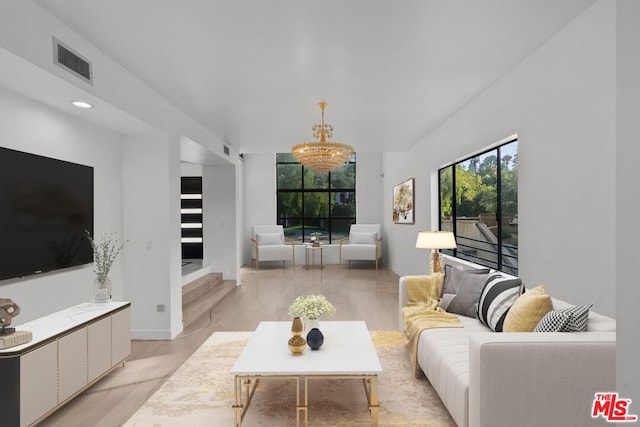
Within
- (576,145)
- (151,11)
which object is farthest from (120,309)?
(576,145)

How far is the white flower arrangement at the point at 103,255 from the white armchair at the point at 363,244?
6.42 m

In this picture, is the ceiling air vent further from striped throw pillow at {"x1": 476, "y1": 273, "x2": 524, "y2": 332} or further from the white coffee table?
striped throw pillow at {"x1": 476, "y1": 273, "x2": 524, "y2": 332}

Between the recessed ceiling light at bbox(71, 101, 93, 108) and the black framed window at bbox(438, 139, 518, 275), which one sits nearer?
the recessed ceiling light at bbox(71, 101, 93, 108)

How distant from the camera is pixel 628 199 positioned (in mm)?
844

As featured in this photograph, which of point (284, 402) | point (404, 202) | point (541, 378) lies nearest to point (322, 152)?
point (284, 402)

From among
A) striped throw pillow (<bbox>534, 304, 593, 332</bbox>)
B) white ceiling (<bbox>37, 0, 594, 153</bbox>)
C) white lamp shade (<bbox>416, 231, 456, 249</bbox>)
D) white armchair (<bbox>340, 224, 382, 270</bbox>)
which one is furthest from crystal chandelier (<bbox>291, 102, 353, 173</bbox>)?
white armchair (<bbox>340, 224, 382, 270</bbox>)

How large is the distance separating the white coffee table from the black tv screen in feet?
5.79

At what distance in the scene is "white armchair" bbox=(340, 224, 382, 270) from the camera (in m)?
10.0

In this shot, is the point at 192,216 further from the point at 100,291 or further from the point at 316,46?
the point at 316,46

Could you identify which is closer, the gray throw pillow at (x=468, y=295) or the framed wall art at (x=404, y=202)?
the gray throw pillow at (x=468, y=295)

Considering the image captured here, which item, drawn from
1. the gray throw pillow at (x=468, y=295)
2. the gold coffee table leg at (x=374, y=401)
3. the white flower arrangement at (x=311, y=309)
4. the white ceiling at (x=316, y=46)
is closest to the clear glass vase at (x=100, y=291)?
the white flower arrangement at (x=311, y=309)

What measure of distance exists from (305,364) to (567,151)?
229 cm

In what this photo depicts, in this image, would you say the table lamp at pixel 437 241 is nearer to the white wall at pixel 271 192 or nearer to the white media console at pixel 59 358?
the white media console at pixel 59 358

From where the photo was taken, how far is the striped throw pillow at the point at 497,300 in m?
2.85
